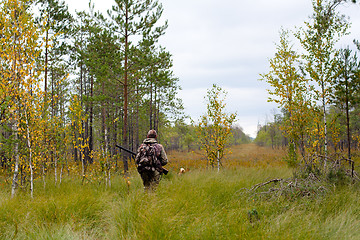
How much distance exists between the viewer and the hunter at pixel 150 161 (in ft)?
18.7

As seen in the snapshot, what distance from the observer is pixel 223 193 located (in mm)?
5738

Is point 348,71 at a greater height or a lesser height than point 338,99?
greater

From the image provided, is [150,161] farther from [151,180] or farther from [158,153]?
[151,180]

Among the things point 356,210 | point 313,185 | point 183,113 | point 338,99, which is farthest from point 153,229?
point 183,113

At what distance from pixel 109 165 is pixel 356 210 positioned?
272 inches

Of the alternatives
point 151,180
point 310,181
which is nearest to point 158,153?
A: point 151,180

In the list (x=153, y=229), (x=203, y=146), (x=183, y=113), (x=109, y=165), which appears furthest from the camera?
(x=183, y=113)

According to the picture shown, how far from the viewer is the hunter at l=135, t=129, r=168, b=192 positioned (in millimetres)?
5691

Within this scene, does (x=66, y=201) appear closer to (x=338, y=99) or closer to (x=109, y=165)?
(x=109, y=165)

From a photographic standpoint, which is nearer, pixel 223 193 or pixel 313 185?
pixel 313 185

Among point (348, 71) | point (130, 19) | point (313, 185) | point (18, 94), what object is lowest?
point (313, 185)

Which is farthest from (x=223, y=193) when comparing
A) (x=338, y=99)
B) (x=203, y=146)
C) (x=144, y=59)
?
(x=338, y=99)

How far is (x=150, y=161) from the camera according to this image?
568 centimetres

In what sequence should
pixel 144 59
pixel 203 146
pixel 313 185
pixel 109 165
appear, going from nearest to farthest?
pixel 313 185
pixel 109 165
pixel 144 59
pixel 203 146
